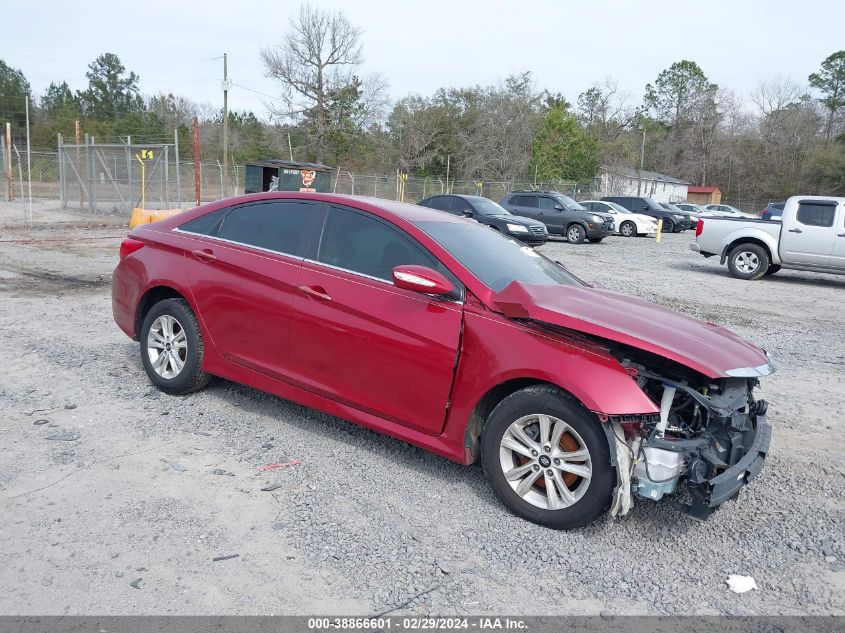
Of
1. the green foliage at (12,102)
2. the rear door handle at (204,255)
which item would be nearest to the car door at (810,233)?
the rear door handle at (204,255)

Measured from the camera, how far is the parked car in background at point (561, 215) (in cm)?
2256

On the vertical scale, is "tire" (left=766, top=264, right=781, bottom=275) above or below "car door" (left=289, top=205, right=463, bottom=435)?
below

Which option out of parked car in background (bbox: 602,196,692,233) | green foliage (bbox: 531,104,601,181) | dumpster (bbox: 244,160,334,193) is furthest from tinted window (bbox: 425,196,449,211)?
green foliage (bbox: 531,104,601,181)

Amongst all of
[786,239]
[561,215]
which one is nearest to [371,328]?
[786,239]

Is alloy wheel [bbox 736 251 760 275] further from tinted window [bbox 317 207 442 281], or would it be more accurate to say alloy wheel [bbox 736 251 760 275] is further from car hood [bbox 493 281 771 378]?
tinted window [bbox 317 207 442 281]

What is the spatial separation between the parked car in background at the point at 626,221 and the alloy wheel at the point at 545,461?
26.2 m

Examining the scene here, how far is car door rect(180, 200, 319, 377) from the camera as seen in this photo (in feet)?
14.7

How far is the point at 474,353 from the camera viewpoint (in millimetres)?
3688

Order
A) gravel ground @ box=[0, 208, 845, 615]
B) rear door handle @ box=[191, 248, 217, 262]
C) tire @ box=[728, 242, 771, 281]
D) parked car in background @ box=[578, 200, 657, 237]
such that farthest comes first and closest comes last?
1. parked car in background @ box=[578, 200, 657, 237]
2. tire @ box=[728, 242, 771, 281]
3. rear door handle @ box=[191, 248, 217, 262]
4. gravel ground @ box=[0, 208, 845, 615]

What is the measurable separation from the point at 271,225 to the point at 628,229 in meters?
26.2

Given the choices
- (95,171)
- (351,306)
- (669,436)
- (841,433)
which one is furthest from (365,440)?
(95,171)

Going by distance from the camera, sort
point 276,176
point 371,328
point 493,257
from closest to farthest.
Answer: point 371,328 → point 493,257 → point 276,176

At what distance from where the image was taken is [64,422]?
4.68 meters

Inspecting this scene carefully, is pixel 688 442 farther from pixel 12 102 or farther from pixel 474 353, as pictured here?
pixel 12 102
